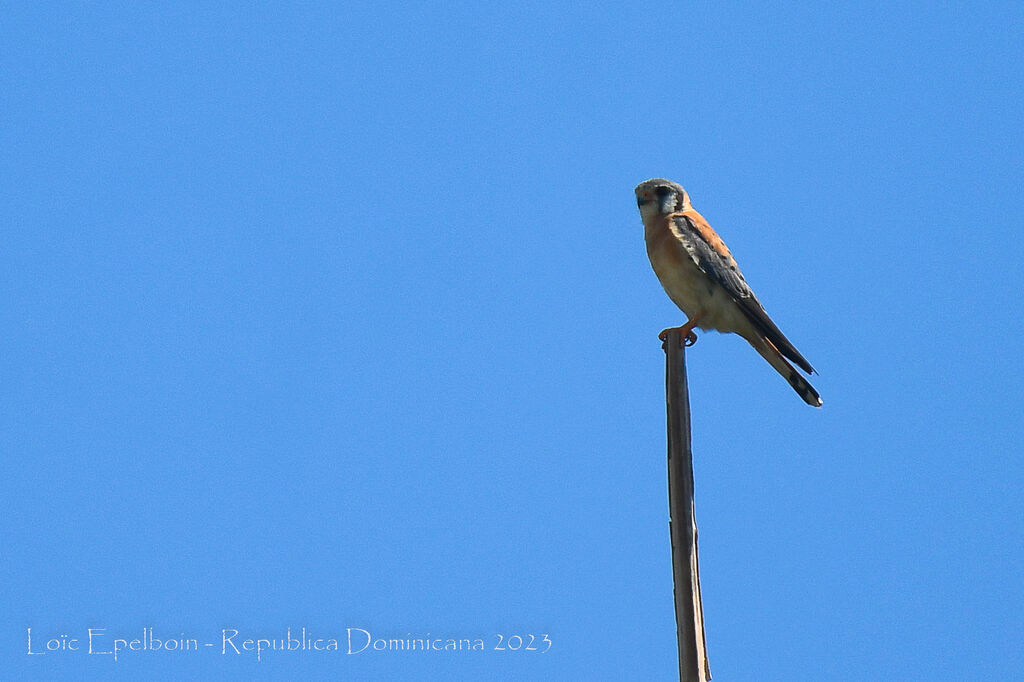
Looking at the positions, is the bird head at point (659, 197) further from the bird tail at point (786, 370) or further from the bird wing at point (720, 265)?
the bird tail at point (786, 370)

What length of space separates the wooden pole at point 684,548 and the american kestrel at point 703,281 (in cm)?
318

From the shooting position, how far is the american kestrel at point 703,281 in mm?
8000

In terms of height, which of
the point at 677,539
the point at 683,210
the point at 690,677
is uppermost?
the point at 683,210

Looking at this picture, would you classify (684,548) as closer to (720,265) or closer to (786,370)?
(786,370)

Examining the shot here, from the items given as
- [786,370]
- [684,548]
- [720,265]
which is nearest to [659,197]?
[720,265]

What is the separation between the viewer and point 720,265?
834 centimetres

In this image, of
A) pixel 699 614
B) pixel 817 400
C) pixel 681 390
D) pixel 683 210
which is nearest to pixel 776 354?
pixel 817 400

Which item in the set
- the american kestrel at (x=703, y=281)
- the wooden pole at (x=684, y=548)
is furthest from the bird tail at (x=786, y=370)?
the wooden pole at (x=684, y=548)

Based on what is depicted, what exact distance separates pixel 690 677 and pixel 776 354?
3.96 metres

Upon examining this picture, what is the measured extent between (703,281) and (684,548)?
3.98 m

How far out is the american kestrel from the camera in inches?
315

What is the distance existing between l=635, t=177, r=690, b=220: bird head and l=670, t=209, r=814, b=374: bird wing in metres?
0.12

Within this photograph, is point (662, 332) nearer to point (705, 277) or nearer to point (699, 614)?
point (705, 277)

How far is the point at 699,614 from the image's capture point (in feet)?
14.9
